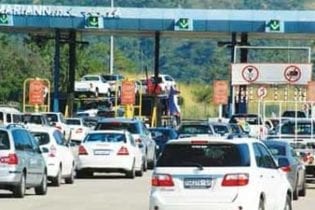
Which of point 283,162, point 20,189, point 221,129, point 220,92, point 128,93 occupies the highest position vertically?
point 220,92

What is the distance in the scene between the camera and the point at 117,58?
458ft

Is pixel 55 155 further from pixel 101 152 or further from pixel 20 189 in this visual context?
pixel 20 189

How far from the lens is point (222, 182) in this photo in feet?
63.8

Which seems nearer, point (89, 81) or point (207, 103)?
point (89, 81)

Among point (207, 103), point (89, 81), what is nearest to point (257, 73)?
point (89, 81)

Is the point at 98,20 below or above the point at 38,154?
above

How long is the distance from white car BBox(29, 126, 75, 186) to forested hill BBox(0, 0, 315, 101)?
34922 millimetres

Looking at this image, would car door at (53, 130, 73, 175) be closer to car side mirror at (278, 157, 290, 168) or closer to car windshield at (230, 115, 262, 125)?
car side mirror at (278, 157, 290, 168)

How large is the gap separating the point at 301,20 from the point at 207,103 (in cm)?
5317

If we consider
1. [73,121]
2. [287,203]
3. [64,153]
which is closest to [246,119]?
[73,121]

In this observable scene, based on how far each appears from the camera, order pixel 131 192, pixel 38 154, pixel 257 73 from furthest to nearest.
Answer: pixel 257 73 → pixel 131 192 → pixel 38 154

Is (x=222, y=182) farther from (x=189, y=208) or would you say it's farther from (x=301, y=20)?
(x=301, y=20)

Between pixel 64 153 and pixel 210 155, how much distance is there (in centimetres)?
1507

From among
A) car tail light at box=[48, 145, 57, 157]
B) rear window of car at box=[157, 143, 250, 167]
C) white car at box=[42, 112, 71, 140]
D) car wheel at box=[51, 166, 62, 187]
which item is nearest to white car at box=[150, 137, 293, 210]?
rear window of car at box=[157, 143, 250, 167]
